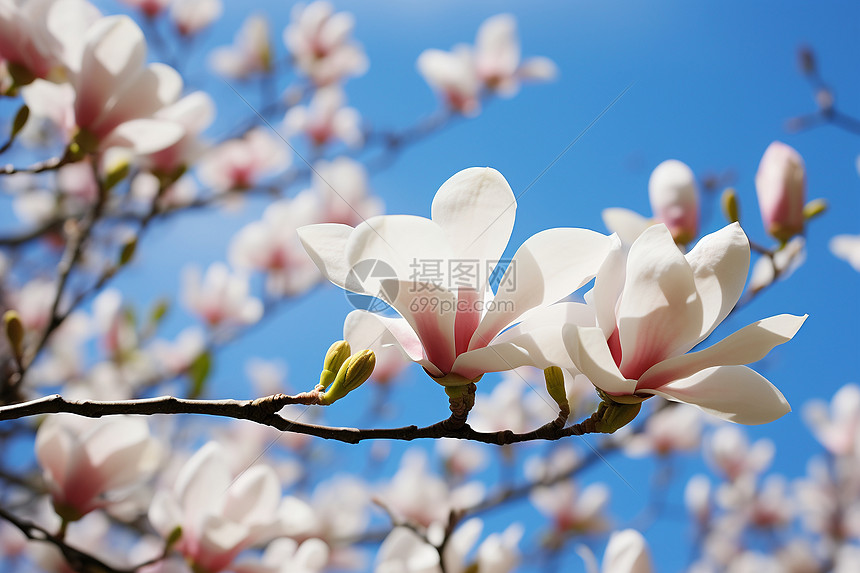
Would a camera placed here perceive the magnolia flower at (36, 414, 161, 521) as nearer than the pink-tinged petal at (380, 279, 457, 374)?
No

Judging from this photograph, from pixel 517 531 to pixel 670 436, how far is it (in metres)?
1.78

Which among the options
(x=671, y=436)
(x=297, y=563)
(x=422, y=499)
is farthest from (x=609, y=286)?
(x=671, y=436)

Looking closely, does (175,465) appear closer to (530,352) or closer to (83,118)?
(83,118)

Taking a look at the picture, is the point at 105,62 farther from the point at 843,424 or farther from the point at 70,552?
the point at 843,424

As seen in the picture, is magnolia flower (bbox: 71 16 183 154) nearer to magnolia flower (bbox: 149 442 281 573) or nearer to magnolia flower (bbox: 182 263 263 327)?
magnolia flower (bbox: 149 442 281 573)

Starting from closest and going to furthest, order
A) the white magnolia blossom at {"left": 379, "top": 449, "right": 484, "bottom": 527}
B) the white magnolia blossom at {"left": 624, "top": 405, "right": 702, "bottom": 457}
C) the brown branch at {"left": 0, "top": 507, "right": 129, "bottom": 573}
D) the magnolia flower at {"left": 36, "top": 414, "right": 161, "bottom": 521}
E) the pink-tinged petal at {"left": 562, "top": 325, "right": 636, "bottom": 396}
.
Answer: the pink-tinged petal at {"left": 562, "top": 325, "right": 636, "bottom": 396}, the brown branch at {"left": 0, "top": 507, "right": 129, "bottom": 573}, the magnolia flower at {"left": 36, "top": 414, "right": 161, "bottom": 521}, the white magnolia blossom at {"left": 379, "top": 449, "right": 484, "bottom": 527}, the white magnolia blossom at {"left": 624, "top": 405, "right": 702, "bottom": 457}

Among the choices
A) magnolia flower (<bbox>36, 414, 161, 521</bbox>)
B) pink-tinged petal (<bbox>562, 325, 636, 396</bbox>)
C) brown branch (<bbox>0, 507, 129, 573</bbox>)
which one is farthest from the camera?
magnolia flower (<bbox>36, 414, 161, 521</bbox>)

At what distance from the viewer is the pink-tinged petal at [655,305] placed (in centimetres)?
44

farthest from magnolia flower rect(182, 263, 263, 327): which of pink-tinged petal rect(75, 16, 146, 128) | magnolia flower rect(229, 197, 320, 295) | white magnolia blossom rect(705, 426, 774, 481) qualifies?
white magnolia blossom rect(705, 426, 774, 481)

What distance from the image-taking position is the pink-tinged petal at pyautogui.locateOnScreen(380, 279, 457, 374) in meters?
0.45

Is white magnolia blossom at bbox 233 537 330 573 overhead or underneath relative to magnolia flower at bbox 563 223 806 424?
underneath

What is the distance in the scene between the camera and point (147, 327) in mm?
1686

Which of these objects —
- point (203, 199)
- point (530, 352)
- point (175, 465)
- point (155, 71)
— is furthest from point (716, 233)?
point (175, 465)

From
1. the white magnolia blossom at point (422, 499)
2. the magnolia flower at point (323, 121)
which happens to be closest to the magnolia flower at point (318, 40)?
the magnolia flower at point (323, 121)
